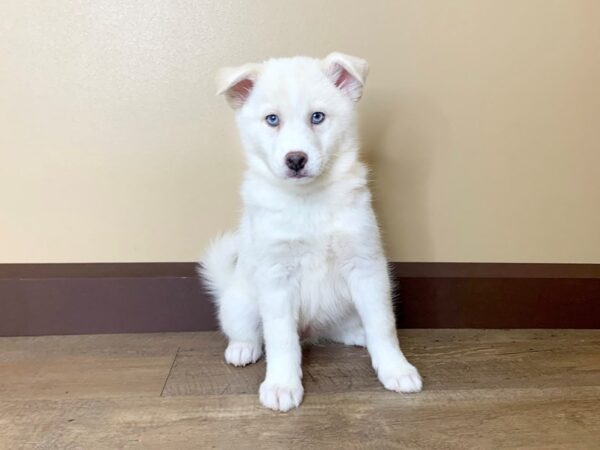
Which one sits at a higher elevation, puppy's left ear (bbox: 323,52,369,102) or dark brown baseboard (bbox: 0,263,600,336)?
puppy's left ear (bbox: 323,52,369,102)

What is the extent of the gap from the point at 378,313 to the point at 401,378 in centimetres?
17

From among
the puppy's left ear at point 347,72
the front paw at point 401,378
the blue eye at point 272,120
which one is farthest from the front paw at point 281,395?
the puppy's left ear at point 347,72

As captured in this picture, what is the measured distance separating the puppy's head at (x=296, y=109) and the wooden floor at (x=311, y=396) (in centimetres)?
56

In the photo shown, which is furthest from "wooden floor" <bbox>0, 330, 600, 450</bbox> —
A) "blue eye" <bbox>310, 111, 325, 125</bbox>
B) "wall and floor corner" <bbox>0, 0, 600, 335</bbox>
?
"blue eye" <bbox>310, 111, 325, 125</bbox>

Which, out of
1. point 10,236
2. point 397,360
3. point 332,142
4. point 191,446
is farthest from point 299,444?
point 10,236

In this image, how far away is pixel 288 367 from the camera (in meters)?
1.42

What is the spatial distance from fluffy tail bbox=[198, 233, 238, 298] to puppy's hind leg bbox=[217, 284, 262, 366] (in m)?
0.07

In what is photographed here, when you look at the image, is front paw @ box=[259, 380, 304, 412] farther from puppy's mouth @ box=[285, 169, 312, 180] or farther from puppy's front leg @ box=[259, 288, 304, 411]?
puppy's mouth @ box=[285, 169, 312, 180]

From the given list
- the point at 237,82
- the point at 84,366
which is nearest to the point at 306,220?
the point at 237,82

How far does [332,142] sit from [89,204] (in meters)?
0.89

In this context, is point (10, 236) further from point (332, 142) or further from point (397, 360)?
point (397, 360)

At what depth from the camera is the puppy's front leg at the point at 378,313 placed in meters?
1.48

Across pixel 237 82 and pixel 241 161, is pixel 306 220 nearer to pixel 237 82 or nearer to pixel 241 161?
pixel 237 82

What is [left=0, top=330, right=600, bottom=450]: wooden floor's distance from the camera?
1232 mm
